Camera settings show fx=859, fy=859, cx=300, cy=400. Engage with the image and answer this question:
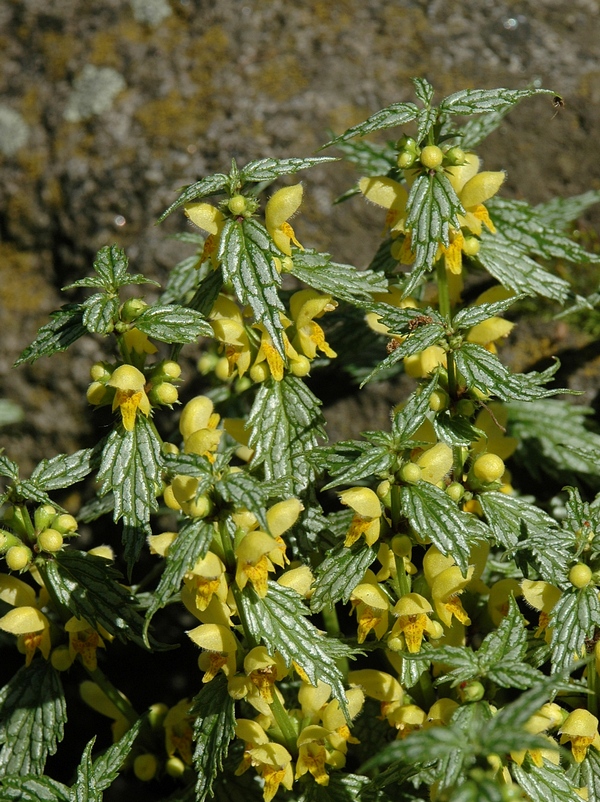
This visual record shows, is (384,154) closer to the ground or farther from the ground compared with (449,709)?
farther from the ground

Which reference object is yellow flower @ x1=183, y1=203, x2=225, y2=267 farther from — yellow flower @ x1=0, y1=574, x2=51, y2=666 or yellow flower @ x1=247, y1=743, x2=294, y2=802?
yellow flower @ x1=247, y1=743, x2=294, y2=802

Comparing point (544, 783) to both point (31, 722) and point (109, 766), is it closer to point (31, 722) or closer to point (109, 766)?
point (109, 766)

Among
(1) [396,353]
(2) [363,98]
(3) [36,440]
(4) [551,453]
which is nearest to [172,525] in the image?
(3) [36,440]

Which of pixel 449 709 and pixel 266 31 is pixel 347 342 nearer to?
pixel 449 709

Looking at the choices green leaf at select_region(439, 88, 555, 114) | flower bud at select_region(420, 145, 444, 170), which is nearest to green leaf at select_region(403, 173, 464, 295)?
flower bud at select_region(420, 145, 444, 170)

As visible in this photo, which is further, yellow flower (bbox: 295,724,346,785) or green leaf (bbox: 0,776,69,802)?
yellow flower (bbox: 295,724,346,785)

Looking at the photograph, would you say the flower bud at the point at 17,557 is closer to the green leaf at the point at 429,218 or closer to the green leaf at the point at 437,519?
the green leaf at the point at 437,519
